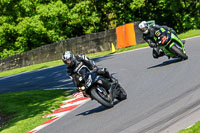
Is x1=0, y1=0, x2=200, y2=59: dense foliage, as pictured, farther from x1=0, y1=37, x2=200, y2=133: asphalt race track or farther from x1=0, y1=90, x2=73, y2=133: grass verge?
x1=0, y1=37, x2=200, y2=133: asphalt race track

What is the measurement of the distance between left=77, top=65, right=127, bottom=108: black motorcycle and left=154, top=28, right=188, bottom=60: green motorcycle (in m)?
4.79

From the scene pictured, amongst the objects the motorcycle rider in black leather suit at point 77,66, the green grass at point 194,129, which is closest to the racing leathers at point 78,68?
the motorcycle rider in black leather suit at point 77,66

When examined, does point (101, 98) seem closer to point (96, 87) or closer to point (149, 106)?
point (96, 87)

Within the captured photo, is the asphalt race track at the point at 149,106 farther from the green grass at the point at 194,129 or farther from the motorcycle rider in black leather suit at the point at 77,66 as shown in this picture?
the motorcycle rider in black leather suit at the point at 77,66

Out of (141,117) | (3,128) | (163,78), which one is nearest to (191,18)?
(163,78)

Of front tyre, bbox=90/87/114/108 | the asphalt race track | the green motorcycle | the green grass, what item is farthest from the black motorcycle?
the green motorcycle

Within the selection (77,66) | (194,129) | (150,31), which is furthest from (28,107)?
(194,129)

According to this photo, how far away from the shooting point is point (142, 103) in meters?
9.29

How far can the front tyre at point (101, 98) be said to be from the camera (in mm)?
9406

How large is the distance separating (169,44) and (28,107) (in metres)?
5.15

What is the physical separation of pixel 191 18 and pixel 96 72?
22.7m

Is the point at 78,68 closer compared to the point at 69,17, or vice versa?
the point at 78,68

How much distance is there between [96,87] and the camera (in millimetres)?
9500

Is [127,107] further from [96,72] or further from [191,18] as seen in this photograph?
[191,18]
